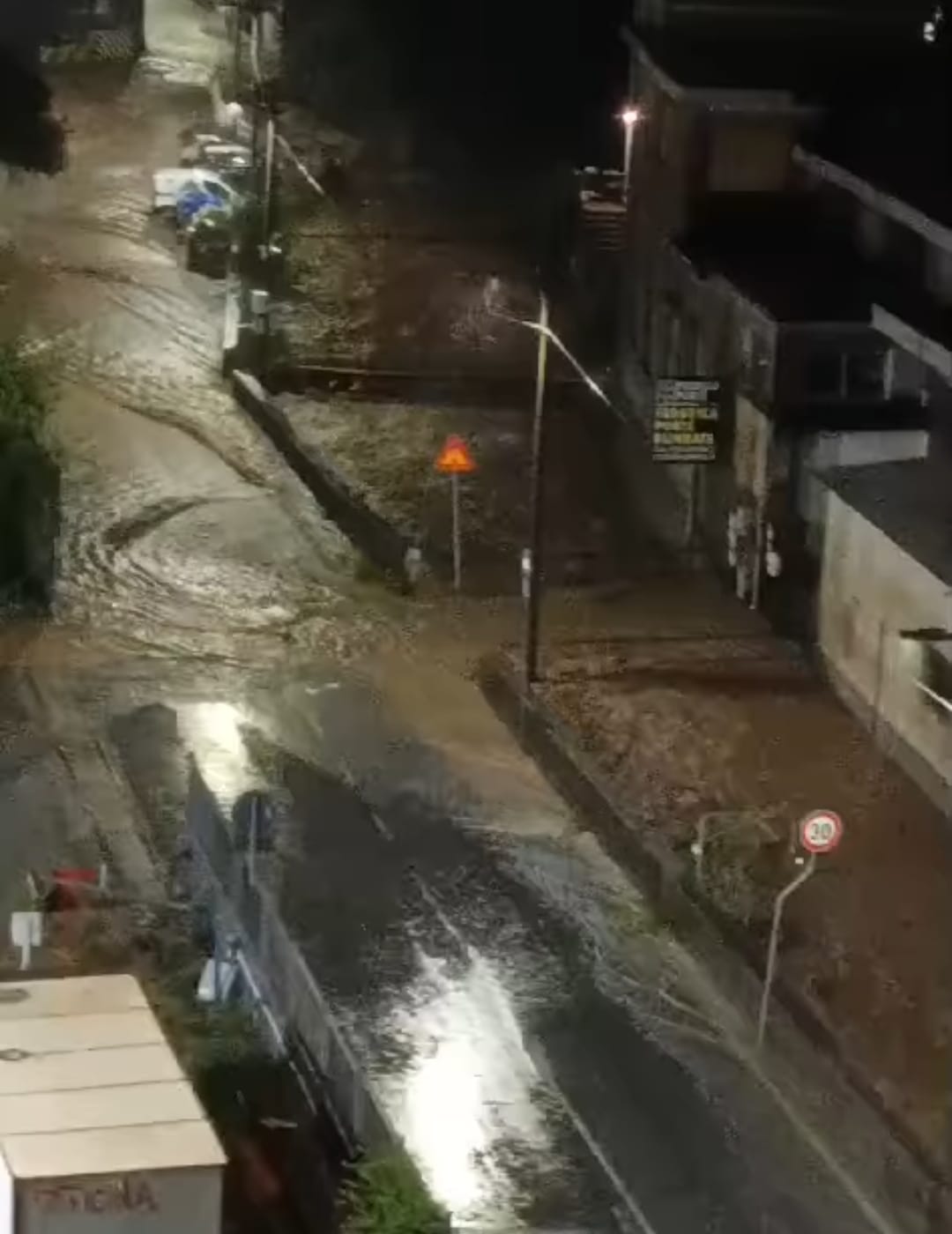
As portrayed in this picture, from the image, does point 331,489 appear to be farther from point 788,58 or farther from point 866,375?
point 788,58

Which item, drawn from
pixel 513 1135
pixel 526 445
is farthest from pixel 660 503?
pixel 513 1135

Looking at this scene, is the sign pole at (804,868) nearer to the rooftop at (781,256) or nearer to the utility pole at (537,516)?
the utility pole at (537,516)

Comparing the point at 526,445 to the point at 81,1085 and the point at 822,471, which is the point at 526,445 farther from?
the point at 81,1085

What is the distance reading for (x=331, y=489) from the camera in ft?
98.7

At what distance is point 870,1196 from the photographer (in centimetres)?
1644

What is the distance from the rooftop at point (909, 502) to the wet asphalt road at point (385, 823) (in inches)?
153

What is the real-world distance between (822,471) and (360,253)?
1586cm

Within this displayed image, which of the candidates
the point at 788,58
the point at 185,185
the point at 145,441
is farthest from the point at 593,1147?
the point at 185,185

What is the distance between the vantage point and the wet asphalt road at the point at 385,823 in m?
→ 16.9

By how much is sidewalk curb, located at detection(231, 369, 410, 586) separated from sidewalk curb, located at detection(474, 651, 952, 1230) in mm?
2761

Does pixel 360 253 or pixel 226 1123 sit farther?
pixel 360 253

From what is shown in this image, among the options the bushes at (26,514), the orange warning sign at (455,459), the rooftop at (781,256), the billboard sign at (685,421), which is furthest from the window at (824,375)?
the bushes at (26,514)

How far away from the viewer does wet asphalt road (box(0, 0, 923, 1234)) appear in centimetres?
1688

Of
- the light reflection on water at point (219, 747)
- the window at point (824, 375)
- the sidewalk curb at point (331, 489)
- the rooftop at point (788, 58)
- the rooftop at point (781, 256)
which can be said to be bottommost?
the light reflection on water at point (219, 747)
